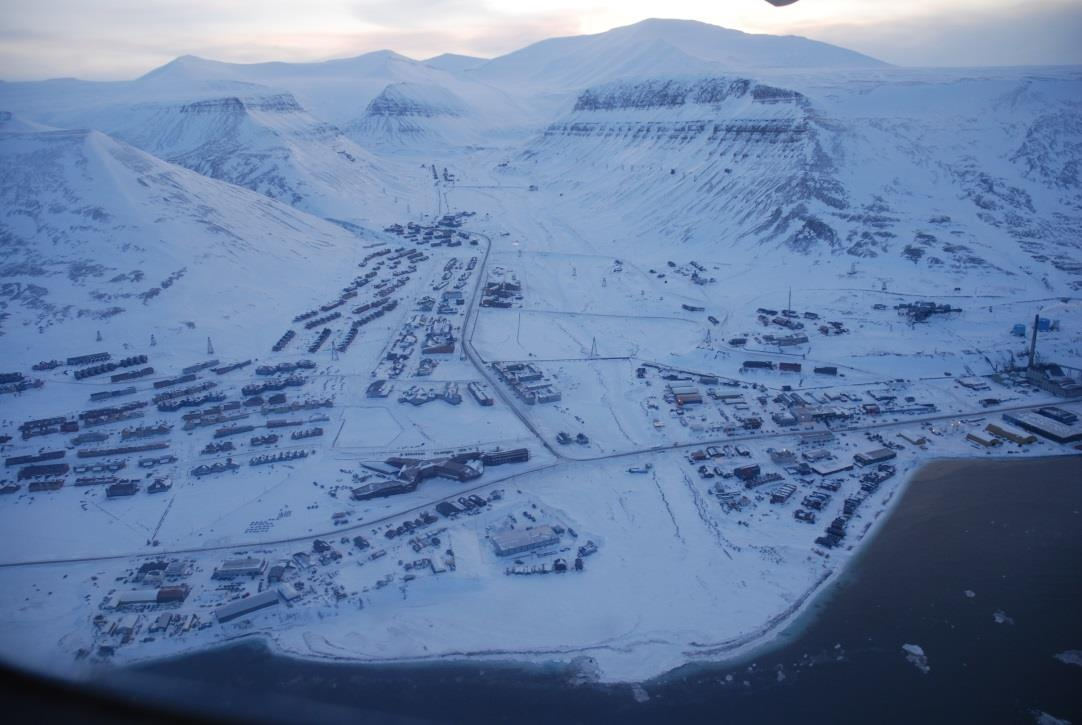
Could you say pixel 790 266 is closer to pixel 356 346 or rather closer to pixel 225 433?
pixel 356 346

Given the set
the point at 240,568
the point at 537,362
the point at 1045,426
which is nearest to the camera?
the point at 240,568

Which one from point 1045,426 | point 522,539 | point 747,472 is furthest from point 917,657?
point 1045,426

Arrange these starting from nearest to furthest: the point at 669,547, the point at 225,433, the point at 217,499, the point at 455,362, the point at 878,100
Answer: the point at 669,547
the point at 217,499
the point at 225,433
the point at 455,362
the point at 878,100

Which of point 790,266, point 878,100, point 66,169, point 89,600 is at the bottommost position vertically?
point 89,600

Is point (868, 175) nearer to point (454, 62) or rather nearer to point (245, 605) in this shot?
point (245, 605)

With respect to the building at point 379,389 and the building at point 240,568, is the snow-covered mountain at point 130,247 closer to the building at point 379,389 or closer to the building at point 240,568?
the building at point 379,389

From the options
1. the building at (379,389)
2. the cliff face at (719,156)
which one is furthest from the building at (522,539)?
the cliff face at (719,156)

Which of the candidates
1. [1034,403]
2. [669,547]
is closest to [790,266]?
[1034,403]
